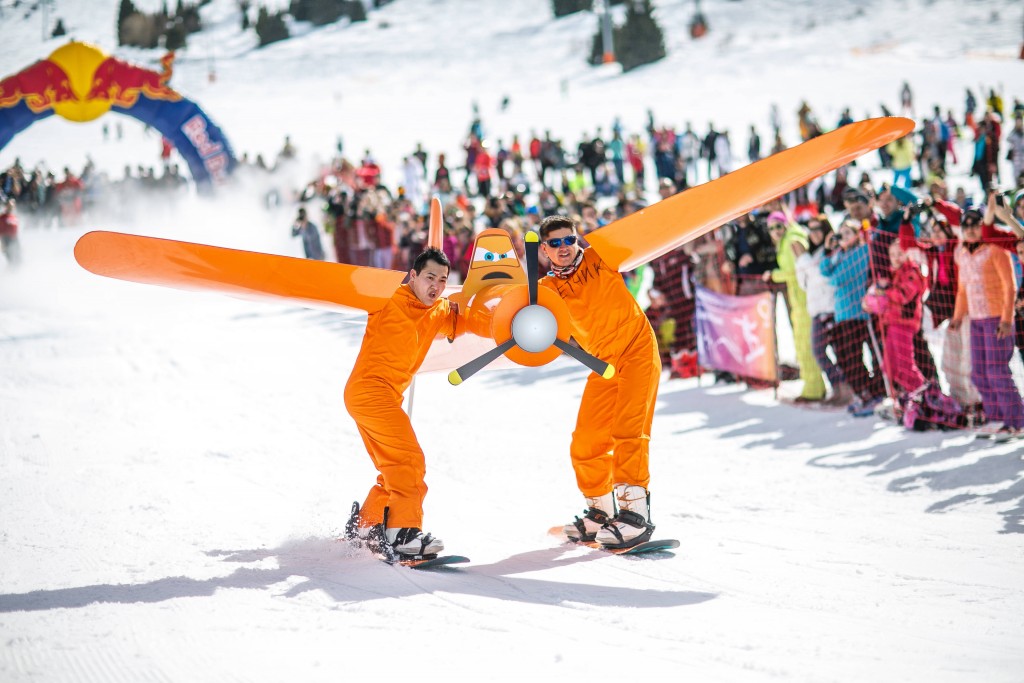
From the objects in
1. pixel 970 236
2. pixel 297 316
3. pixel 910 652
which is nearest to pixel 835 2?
pixel 297 316

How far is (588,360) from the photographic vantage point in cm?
512

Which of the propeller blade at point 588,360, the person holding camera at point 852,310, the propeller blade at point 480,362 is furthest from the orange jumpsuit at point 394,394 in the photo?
the person holding camera at point 852,310

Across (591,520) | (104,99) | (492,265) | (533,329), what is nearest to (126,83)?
(104,99)

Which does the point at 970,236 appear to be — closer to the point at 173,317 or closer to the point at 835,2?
the point at 173,317

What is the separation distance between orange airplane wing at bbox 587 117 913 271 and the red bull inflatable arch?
669 inches

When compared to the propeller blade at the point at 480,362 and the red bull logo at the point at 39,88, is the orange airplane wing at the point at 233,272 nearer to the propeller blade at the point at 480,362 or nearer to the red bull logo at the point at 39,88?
the propeller blade at the point at 480,362

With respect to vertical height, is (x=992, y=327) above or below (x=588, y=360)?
below

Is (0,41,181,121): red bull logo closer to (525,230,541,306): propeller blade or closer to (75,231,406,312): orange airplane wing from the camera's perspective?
(75,231,406,312): orange airplane wing

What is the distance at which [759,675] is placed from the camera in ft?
12.7

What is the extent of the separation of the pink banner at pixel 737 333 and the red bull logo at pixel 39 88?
15561mm

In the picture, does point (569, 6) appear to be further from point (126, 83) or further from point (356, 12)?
point (126, 83)

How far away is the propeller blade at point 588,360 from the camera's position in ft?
16.6

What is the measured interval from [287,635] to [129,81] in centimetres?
1884

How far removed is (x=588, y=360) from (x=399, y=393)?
1.03 meters
